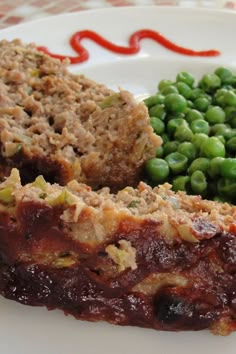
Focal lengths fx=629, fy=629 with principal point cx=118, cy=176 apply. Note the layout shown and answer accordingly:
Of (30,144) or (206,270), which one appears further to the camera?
(30,144)

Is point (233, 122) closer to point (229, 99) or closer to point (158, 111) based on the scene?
point (229, 99)

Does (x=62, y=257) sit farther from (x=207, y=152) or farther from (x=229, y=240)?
(x=207, y=152)

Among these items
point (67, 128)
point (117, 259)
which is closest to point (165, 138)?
point (67, 128)

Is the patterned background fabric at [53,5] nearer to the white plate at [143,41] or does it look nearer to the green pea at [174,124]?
the white plate at [143,41]

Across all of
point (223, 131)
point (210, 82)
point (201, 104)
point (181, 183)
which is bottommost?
point (181, 183)

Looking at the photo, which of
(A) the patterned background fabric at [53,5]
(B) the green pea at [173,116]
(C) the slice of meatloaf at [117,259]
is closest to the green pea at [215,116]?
(B) the green pea at [173,116]

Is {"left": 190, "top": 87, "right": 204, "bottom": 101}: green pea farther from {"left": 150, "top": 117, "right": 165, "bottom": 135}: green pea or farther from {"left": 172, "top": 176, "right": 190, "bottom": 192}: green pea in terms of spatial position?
{"left": 172, "top": 176, "right": 190, "bottom": 192}: green pea

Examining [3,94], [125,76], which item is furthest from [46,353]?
[125,76]

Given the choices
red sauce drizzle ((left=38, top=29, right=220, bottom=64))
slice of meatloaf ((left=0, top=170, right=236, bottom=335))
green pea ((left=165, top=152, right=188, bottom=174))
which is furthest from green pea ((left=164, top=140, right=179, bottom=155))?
slice of meatloaf ((left=0, top=170, right=236, bottom=335))
